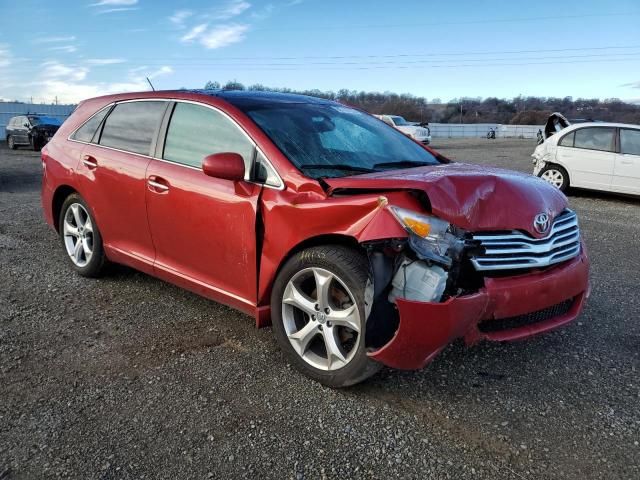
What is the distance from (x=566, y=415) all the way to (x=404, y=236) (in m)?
1.28

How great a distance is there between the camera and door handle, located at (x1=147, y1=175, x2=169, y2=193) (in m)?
3.70

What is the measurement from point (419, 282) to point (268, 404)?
1028 millimetres

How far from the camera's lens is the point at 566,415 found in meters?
2.74

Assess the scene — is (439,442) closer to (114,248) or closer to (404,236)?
(404,236)

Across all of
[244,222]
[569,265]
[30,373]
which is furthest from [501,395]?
[30,373]

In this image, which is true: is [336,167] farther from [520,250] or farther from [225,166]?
[520,250]

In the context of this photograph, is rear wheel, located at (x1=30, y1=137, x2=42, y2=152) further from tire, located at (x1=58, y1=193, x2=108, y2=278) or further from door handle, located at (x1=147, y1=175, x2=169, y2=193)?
door handle, located at (x1=147, y1=175, x2=169, y2=193)

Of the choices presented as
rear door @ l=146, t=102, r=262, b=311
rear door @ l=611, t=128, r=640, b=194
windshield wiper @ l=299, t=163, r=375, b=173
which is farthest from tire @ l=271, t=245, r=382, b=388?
rear door @ l=611, t=128, r=640, b=194

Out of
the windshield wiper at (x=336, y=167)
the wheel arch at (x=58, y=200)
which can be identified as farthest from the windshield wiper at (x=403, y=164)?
the wheel arch at (x=58, y=200)

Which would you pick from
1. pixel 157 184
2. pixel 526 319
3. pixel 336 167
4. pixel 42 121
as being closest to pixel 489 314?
pixel 526 319

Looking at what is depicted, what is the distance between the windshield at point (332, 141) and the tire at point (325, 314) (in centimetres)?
59

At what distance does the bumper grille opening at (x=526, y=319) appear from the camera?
9.12 ft

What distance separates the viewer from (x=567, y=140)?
430 inches

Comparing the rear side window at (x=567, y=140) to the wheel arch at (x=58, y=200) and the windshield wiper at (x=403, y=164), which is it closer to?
the windshield wiper at (x=403, y=164)
